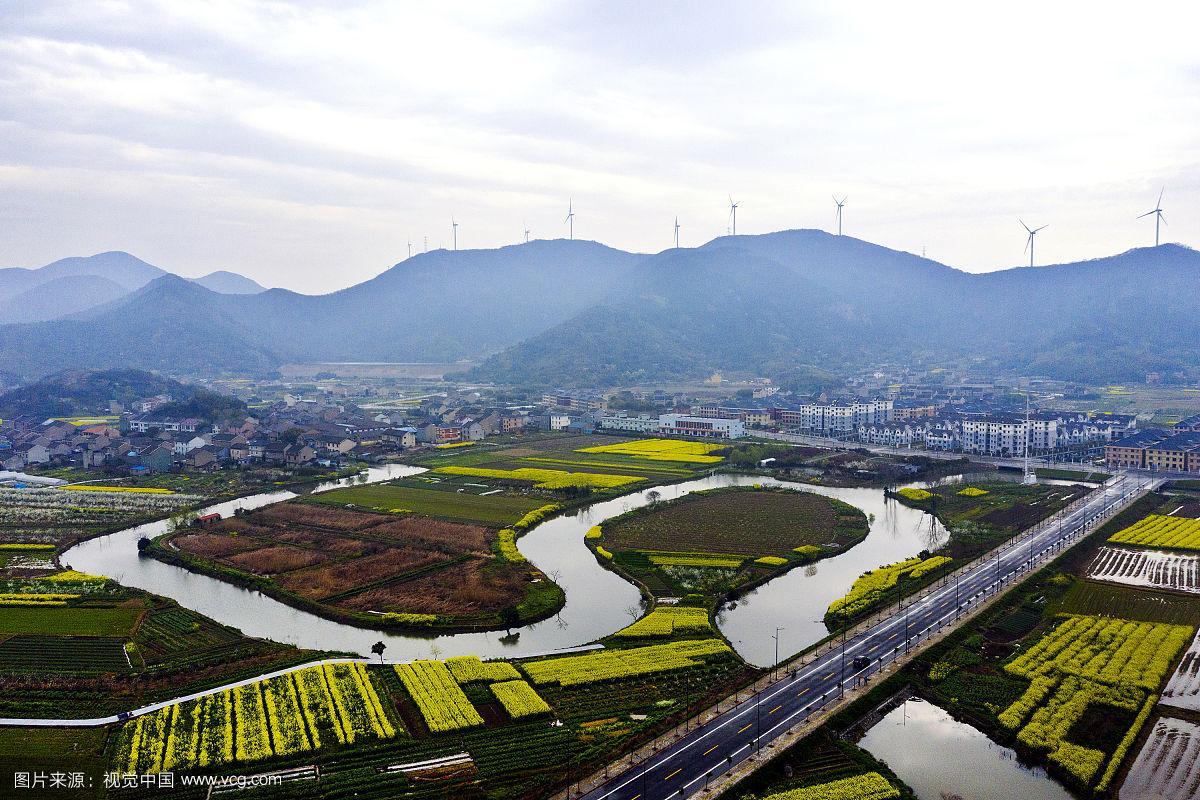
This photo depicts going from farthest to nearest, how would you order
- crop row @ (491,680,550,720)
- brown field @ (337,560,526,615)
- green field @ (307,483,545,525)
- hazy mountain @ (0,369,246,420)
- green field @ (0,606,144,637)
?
hazy mountain @ (0,369,246,420)
green field @ (307,483,545,525)
brown field @ (337,560,526,615)
green field @ (0,606,144,637)
crop row @ (491,680,550,720)

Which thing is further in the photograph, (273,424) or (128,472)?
(273,424)

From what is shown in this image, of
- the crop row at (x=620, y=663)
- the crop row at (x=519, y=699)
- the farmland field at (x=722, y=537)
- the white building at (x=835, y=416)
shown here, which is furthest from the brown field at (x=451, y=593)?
the white building at (x=835, y=416)

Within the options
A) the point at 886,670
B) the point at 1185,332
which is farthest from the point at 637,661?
the point at 1185,332

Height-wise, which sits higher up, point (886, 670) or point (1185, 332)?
point (1185, 332)

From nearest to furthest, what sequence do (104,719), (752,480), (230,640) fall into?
(104,719)
(230,640)
(752,480)

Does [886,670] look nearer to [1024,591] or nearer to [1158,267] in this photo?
[1024,591]

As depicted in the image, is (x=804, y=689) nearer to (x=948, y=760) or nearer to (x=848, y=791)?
(x=948, y=760)

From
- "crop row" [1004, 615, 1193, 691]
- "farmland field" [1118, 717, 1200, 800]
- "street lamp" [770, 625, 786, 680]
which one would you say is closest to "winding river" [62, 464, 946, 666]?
"street lamp" [770, 625, 786, 680]

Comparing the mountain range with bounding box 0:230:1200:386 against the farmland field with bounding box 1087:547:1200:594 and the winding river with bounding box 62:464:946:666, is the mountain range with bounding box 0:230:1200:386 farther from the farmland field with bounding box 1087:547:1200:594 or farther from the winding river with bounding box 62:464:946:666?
the farmland field with bounding box 1087:547:1200:594
